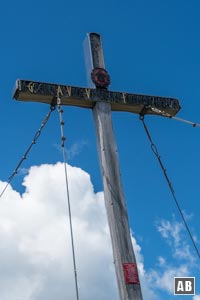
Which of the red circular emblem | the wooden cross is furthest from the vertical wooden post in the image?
the red circular emblem

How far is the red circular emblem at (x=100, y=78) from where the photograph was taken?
7540 millimetres

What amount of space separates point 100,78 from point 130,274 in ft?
9.84

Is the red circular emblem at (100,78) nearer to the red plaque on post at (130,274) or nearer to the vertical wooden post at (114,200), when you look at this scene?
the vertical wooden post at (114,200)

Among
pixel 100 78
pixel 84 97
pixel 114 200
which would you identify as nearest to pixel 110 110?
pixel 84 97

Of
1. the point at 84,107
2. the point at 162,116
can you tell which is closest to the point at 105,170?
the point at 84,107

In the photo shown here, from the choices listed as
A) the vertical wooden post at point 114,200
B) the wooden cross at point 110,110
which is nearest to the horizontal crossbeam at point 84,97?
the wooden cross at point 110,110

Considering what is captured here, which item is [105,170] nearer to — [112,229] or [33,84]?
[112,229]

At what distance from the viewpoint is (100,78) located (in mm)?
7594

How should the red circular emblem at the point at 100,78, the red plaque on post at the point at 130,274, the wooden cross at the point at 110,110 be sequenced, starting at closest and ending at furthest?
1. the red plaque on post at the point at 130,274
2. the wooden cross at the point at 110,110
3. the red circular emblem at the point at 100,78

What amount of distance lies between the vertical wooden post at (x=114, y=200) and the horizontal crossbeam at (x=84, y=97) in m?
0.16

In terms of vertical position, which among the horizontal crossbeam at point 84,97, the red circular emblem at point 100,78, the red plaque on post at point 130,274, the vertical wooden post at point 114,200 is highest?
the red circular emblem at point 100,78

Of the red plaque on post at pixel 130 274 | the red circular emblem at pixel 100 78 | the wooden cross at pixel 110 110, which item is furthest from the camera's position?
the red circular emblem at pixel 100 78

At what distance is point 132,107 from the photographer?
777cm

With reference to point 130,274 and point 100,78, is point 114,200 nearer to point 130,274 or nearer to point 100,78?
point 130,274
